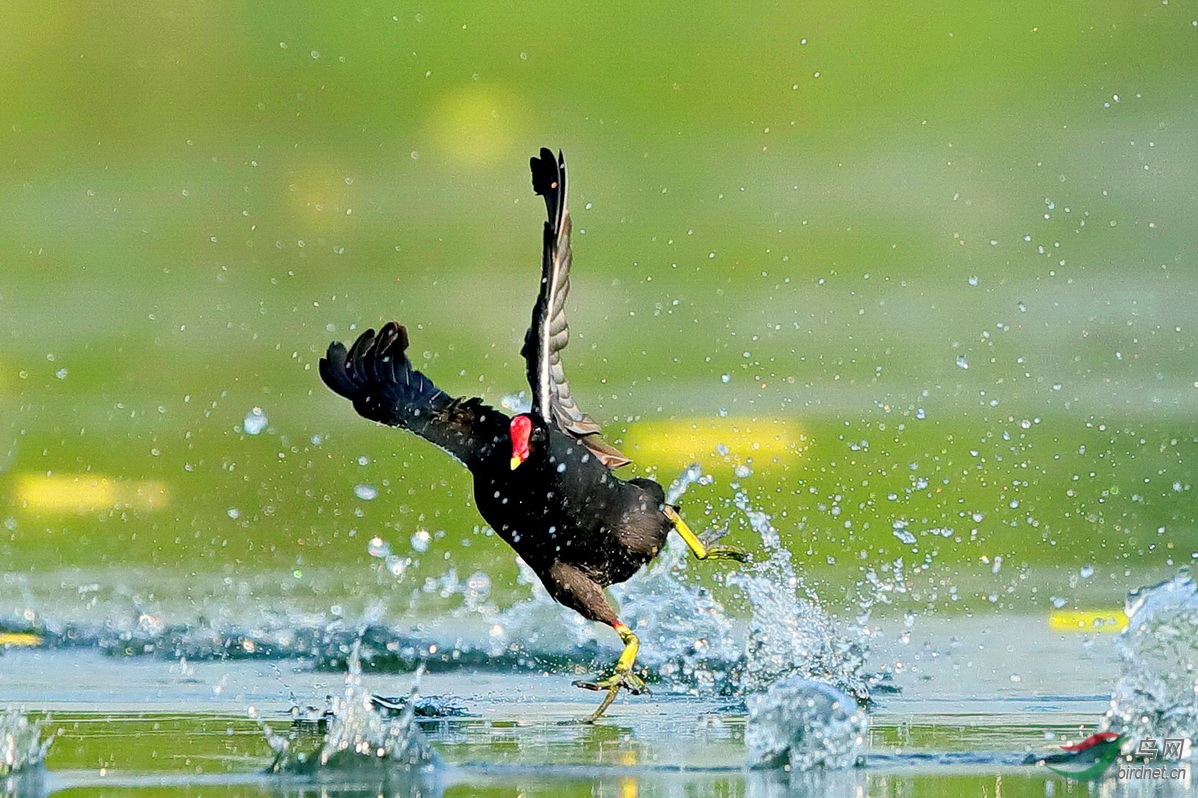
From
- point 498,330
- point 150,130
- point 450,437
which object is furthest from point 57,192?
point 450,437

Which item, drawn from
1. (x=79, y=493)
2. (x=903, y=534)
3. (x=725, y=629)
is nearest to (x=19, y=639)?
(x=79, y=493)

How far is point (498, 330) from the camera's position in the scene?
9.39ft

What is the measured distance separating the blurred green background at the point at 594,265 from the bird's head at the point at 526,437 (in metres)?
0.74

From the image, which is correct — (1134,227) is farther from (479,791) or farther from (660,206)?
(479,791)

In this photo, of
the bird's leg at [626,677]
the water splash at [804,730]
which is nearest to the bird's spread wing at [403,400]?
the bird's leg at [626,677]

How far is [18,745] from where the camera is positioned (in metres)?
1.88

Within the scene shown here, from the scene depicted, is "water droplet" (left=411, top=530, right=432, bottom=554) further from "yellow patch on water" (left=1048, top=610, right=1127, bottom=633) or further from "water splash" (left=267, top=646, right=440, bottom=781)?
"yellow patch on water" (left=1048, top=610, right=1127, bottom=633)

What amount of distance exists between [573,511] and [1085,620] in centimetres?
107

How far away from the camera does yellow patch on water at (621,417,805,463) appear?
2715 mm

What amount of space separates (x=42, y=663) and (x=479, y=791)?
127 centimetres

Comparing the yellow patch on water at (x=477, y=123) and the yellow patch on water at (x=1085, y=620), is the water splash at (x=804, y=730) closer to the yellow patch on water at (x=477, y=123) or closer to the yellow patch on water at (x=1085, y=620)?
the yellow patch on water at (x=1085, y=620)

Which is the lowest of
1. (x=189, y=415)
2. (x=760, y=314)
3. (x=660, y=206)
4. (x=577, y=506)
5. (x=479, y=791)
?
(x=479, y=791)

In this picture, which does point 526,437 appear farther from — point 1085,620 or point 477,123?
point 1085,620

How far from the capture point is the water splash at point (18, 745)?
6.09 feet
